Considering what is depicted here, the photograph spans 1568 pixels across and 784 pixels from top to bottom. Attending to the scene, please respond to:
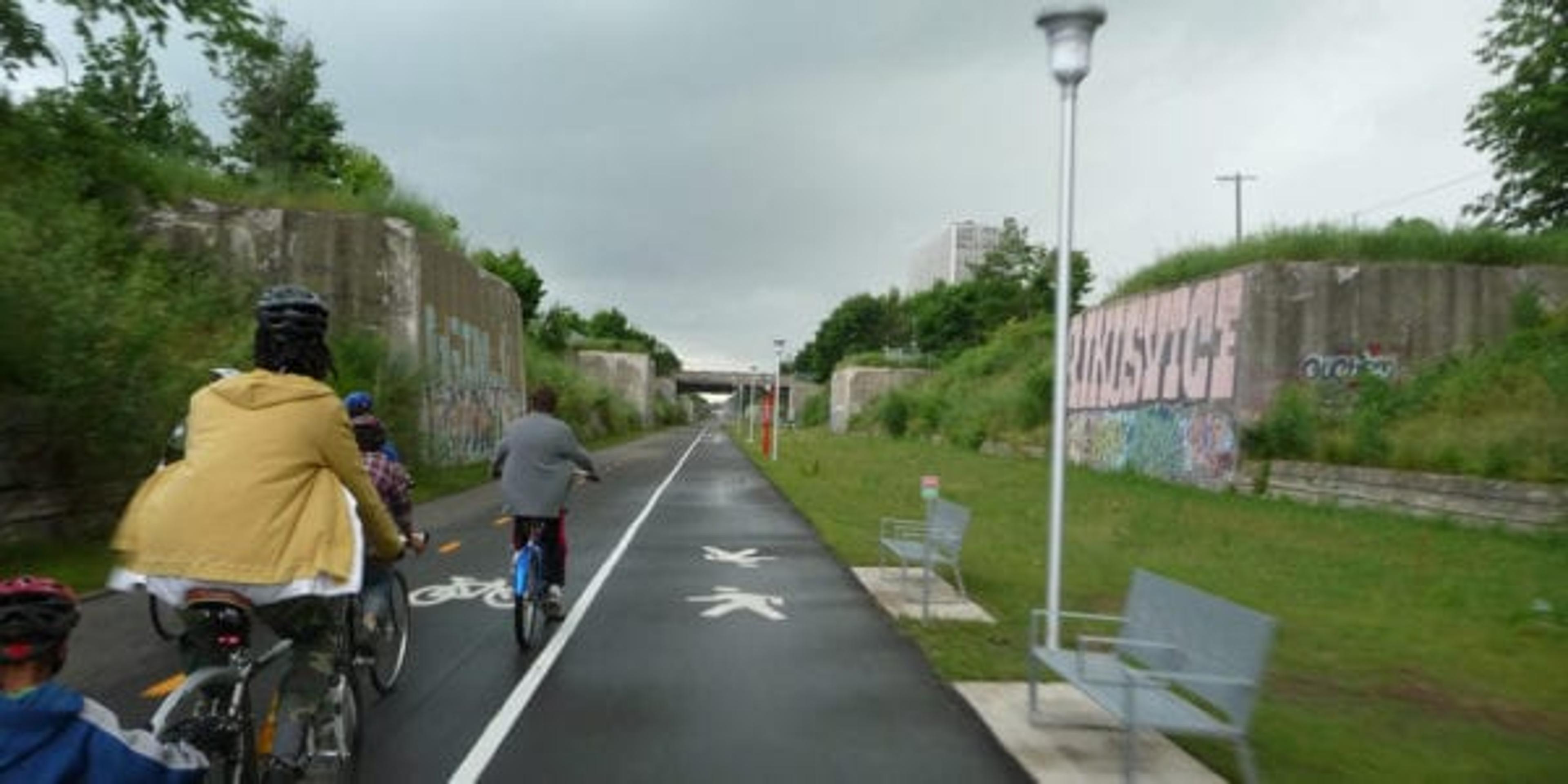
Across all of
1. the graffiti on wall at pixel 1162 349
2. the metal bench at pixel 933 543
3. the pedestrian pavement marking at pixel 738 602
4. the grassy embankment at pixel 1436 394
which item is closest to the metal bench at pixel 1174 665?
the metal bench at pixel 933 543

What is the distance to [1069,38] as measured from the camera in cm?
832

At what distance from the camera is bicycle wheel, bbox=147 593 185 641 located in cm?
883

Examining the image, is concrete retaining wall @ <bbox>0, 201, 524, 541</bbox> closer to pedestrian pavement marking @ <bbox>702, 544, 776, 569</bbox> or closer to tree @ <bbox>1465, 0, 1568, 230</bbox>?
pedestrian pavement marking @ <bbox>702, 544, 776, 569</bbox>

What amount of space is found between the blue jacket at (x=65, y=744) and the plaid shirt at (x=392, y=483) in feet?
14.2

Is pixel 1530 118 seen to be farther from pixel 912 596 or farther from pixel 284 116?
pixel 284 116

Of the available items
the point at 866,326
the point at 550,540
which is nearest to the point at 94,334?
the point at 550,540

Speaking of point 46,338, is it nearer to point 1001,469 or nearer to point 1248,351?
point 1248,351

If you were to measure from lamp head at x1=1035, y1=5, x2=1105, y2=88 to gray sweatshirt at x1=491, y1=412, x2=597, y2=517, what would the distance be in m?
4.45

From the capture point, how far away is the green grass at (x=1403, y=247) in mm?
27719

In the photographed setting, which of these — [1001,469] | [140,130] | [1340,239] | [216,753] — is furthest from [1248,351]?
[140,130]

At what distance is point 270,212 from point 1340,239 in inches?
964

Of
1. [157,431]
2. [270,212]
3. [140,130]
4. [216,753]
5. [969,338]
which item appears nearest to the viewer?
[216,753]

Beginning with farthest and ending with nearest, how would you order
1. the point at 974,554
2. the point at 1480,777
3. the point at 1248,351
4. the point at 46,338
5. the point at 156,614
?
the point at 1248,351 < the point at 974,554 < the point at 46,338 < the point at 156,614 < the point at 1480,777

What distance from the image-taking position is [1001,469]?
35844mm
